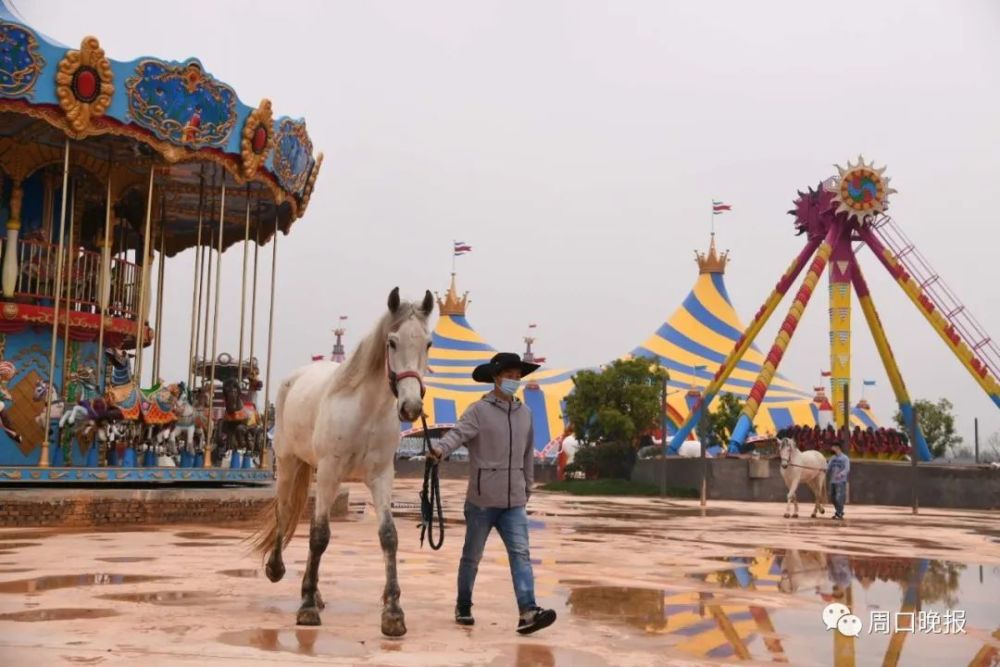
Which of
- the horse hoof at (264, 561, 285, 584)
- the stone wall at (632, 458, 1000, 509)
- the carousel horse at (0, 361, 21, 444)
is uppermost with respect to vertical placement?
the carousel horse at (0, 361, 21, 444)

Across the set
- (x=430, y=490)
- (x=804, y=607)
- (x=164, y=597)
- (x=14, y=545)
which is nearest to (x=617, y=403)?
(x=14, y=545)

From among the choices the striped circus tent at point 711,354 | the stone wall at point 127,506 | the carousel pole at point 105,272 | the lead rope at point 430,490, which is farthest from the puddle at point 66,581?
the striped circus tent at point 711,354

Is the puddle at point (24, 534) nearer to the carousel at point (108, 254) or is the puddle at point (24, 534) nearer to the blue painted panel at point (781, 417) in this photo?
the carousel at point (108, 254)

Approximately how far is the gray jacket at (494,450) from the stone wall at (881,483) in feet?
80.4

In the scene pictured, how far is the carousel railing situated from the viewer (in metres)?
17.8

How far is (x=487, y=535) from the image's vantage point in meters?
6.35

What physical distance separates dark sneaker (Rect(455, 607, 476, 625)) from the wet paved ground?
0.08 m

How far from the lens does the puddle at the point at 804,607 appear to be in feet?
19.2

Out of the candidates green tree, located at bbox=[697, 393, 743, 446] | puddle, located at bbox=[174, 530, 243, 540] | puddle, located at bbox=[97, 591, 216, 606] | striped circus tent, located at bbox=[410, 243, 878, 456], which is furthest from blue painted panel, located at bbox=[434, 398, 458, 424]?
puddle, located at bbox=[97, 591, 216, 606]

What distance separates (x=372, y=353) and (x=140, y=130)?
38.2 feet

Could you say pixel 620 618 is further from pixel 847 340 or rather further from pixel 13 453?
pixel 847 340

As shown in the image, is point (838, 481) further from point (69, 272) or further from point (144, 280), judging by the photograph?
point (69, 272)

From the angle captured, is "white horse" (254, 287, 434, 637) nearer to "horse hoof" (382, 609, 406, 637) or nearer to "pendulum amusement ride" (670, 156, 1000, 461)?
"horse hoof" (382, 609, 406, 637)

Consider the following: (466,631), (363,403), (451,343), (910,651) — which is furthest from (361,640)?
(451,343)
